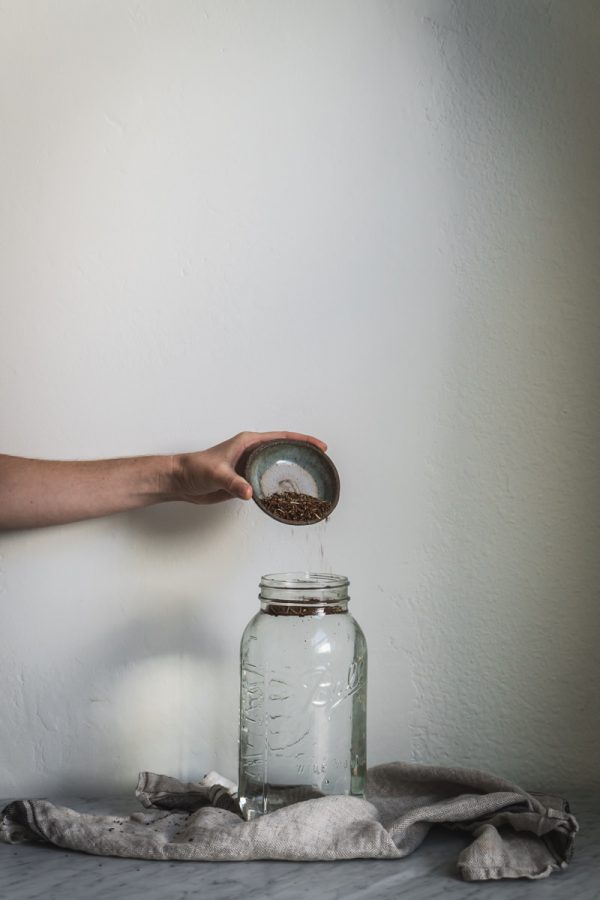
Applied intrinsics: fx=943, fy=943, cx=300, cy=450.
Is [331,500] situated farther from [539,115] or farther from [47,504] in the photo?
[539,115]

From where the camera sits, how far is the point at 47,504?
4.90ft

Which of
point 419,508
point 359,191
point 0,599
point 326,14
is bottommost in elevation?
point 0,599

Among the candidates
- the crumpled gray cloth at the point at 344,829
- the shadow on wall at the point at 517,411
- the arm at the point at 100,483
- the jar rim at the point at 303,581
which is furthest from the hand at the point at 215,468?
the crumpled gray cloth at the point at 344,829

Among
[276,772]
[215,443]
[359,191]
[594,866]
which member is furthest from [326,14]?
[594,866]

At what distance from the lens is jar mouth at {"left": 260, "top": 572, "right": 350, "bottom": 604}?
140cm

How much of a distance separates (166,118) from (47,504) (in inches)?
26.4

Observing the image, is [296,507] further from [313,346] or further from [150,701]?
[150,701]

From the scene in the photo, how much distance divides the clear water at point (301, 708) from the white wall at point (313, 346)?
15 centimetres

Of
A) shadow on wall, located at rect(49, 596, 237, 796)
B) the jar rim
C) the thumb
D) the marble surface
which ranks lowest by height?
the marble surface

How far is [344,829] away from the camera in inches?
49.6

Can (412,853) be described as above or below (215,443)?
below

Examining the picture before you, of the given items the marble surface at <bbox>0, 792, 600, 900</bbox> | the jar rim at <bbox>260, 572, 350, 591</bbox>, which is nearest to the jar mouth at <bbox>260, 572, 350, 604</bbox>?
the jar rim at <bbox>260, 572, 350, 591</bbox>

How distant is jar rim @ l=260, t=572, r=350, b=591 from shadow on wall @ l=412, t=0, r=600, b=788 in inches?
7.9

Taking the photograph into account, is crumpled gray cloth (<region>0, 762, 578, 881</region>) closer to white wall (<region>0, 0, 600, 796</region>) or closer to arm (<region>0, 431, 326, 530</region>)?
white wall (<region>0, 0, 600, 796</region>)
